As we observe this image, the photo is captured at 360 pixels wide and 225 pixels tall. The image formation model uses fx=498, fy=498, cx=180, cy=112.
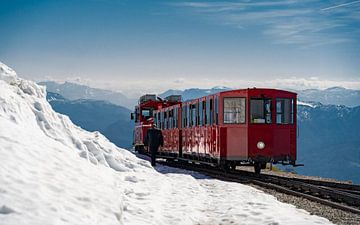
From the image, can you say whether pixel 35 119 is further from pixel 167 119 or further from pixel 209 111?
pixel 167 119

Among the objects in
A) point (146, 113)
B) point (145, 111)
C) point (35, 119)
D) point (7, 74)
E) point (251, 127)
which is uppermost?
point (7, 74)

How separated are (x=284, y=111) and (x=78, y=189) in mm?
14667

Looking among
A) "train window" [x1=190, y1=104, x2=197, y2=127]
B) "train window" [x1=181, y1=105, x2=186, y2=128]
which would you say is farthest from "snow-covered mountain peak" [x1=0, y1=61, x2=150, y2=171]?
"train window" [x1=181, y1=105, x2=186, y2=128]

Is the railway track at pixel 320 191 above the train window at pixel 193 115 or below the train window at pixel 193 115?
below

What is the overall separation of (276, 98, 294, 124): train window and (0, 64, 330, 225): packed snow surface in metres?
5.97

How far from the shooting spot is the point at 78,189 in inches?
295

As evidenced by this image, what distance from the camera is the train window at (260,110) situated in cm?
Answer: 2048

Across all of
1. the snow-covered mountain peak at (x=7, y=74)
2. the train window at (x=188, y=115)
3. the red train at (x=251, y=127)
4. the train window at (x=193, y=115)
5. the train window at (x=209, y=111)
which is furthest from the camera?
the train window at (x=188, y=115)

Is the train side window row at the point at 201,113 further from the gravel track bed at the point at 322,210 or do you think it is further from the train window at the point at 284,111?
the gravel track bed at the point at 322,210

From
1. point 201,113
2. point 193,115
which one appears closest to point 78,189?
point 201,113

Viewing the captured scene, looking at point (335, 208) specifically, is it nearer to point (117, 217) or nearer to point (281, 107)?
point (117, 217)

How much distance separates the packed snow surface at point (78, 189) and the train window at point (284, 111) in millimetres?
5971

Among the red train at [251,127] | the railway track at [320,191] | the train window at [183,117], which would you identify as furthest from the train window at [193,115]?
the railway track at [320,191]

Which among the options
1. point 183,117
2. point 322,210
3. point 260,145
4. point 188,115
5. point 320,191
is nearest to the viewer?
point 322,210
